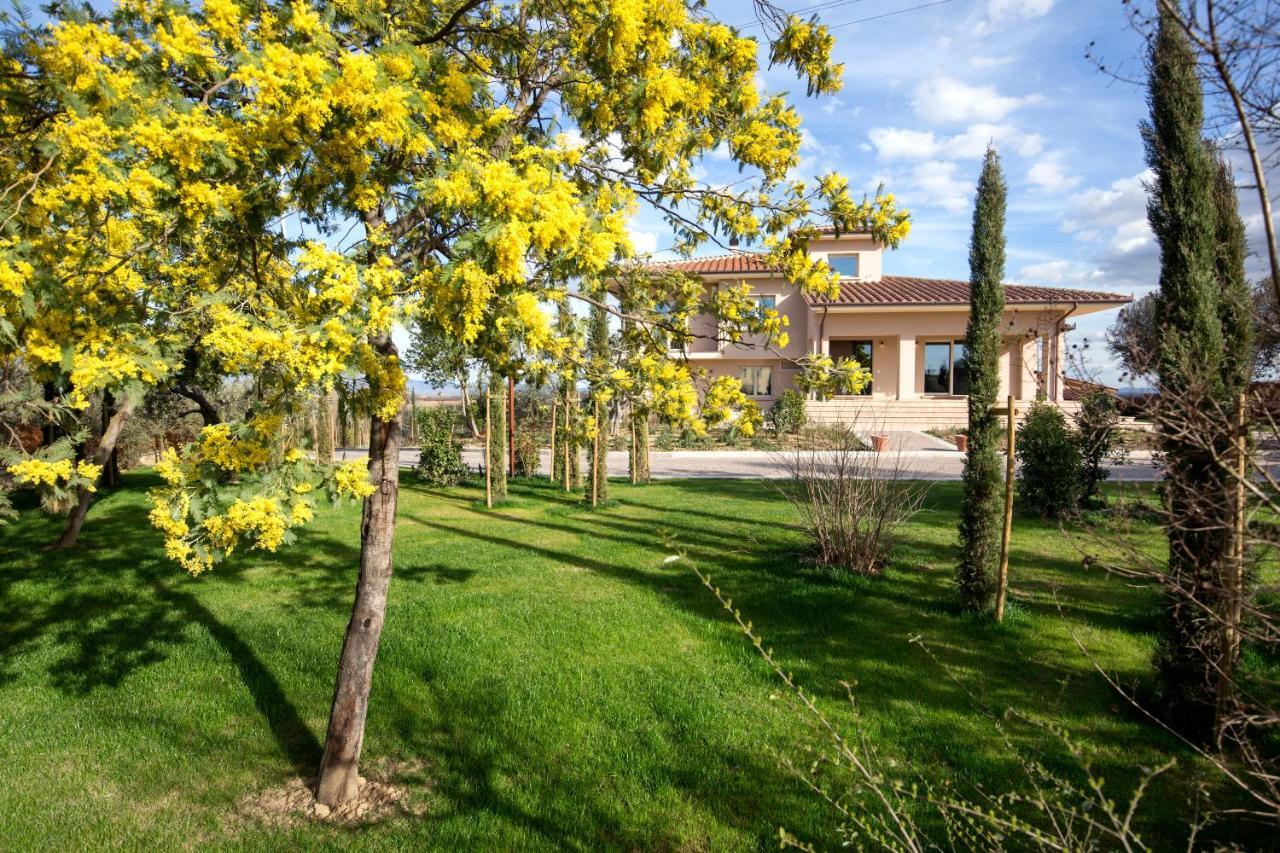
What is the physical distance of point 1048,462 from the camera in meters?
10.1

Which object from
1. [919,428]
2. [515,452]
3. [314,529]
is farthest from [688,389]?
[919,428]

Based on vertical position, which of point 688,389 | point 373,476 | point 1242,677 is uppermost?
point 688,389

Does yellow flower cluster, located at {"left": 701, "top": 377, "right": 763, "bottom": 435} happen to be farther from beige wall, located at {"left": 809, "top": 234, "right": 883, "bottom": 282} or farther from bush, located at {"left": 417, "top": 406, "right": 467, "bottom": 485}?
beige wall, located at {"left": 809, "top": 234, "right": 883, "bottom": 282}

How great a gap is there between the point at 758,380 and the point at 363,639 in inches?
926

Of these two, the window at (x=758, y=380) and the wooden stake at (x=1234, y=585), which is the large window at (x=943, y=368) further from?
the wooden stake at (x=1234, y=585)

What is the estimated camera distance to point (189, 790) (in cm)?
362

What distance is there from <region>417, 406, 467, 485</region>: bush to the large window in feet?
53.9

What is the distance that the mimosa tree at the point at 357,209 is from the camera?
263 centimetres

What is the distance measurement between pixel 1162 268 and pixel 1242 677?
2459 mm

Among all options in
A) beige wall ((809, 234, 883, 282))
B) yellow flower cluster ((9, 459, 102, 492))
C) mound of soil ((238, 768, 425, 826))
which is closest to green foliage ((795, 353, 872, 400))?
mound of soil ((238, 768, 425, 826))

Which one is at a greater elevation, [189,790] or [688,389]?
[688,389]

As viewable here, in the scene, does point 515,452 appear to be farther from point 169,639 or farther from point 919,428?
point 919,428

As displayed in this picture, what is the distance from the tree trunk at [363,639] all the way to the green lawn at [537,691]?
28 centimetres

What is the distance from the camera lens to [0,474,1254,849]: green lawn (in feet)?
11.1
